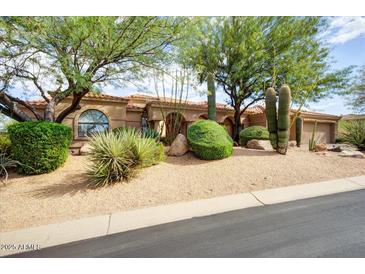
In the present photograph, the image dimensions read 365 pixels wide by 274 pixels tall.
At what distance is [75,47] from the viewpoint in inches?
244

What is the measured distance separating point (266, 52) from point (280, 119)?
570 cm

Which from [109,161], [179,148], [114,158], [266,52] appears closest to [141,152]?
[114,158]

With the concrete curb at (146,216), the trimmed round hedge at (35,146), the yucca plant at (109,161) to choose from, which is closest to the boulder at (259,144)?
the concrete curb at (146,216)

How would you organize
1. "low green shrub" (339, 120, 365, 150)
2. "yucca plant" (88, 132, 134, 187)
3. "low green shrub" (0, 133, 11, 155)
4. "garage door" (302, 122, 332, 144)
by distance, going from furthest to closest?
"garage door" (302, 122, 332, 144) < "low green shrub" (339, 120, 365, 150) < "low green shrub" (0, 133, 11, 155) < "yucca plant" (88, 132, 134, 187)

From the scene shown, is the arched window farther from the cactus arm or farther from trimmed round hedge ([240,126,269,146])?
the cactus arm

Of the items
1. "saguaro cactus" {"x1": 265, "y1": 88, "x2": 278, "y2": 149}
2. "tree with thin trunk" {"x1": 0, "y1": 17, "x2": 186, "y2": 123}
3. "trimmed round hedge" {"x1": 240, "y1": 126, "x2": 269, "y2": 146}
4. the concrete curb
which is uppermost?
"tree with thin trunk" {"x1": 0, "y1": 17, "x2": 186, "y2": 123}

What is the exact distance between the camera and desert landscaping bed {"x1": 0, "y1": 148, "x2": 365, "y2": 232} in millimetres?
4414

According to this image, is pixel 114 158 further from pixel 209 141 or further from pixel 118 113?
pixel 118 113

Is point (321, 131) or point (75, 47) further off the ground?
point (75, 47)

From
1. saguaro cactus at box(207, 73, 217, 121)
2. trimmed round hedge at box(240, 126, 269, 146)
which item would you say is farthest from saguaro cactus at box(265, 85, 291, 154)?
saguaro cactus at box(207, 73, 217, 121)

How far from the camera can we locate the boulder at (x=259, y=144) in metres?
9.30

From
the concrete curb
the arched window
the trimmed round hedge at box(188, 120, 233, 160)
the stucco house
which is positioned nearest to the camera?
the concrete curb

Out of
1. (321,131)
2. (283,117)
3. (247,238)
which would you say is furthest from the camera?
(321,131)

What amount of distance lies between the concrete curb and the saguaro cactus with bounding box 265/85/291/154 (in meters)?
2.88
